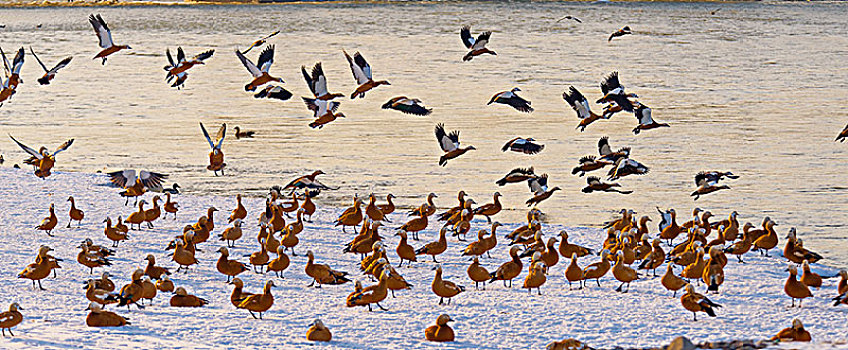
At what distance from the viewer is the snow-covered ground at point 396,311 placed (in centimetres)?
927

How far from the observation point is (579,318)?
9.98 m

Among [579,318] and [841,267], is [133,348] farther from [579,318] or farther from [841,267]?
[841,267]

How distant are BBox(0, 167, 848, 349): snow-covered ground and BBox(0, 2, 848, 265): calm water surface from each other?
321 cm

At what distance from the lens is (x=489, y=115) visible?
25.5 metres

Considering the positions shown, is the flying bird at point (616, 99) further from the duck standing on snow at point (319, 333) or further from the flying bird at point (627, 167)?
the duck standing on snow at point (319, 333)

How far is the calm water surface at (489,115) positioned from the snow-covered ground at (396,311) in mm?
3210

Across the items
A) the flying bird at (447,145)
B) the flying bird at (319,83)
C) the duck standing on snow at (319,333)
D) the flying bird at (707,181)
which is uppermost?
the flying bird at (319,83)

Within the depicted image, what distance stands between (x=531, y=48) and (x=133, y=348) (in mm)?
35853

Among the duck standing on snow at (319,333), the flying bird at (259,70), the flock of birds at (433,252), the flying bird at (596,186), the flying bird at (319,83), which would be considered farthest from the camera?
the flying bird at (319,83)

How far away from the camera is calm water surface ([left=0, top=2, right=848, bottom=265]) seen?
17203mm

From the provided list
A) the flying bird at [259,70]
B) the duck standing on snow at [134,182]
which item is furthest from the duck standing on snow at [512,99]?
the duck standing on snow at [134,182]

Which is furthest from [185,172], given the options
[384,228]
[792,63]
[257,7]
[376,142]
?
[257,7]

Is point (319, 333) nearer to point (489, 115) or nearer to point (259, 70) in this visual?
point (259, 70)

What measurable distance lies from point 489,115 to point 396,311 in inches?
616
